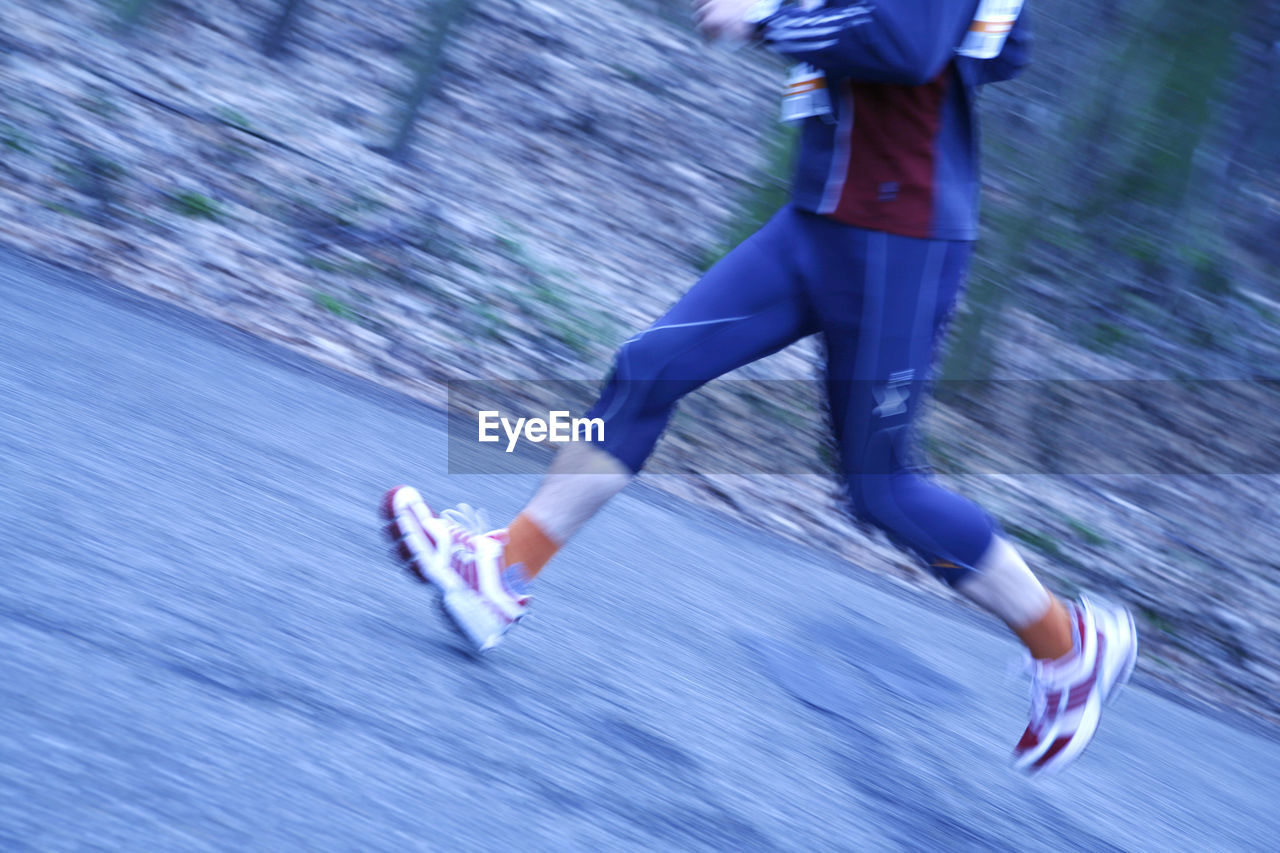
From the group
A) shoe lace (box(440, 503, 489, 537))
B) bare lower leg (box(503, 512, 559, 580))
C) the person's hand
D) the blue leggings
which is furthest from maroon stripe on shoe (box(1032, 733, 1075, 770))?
the person's hand

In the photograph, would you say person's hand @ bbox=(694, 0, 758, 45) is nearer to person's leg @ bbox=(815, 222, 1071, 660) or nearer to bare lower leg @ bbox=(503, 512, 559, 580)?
person's leg @ bbox=(815, 222, 1071, 660)

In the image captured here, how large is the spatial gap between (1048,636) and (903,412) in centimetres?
69

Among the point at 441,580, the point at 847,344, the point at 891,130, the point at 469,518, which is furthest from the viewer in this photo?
the point at 469,518

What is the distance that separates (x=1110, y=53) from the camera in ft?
28.1

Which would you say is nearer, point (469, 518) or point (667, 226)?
point (469, 518)

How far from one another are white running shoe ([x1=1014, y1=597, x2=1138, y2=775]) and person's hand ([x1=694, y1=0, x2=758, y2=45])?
162 cm

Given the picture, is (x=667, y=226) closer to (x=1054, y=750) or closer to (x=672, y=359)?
(x=672, y=359)

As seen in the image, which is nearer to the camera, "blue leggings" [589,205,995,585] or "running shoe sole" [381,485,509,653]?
"blue leggings" [589,205,995,585]

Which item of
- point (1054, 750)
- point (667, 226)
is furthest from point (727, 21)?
point (667, 226)

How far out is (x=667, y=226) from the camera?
10.8 m

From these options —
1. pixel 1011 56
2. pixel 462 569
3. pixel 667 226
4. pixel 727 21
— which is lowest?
pixel 667 226

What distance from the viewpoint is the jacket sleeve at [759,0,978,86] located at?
2.81 meters

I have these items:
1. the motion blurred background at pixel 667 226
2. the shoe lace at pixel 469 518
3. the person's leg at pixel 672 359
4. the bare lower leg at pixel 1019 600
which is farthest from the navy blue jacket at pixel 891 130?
the motion blurred background at pixel 667 226

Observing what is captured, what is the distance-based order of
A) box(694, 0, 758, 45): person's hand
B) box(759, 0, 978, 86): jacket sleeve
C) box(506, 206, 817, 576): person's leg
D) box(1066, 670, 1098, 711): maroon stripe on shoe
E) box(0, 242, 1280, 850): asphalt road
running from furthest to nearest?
box(1066, 670, 1098, 711): maroon stripe on shoe
box(506, 206, 817, 576): person's leg
box(694, 0, 758, 45): person's hand
box(759, 0, 978, 86): jacket sleeve
box(0, 242, 1280, 850): asphalt road
